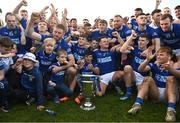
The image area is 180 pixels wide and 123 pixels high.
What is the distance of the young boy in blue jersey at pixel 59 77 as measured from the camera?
266 inches

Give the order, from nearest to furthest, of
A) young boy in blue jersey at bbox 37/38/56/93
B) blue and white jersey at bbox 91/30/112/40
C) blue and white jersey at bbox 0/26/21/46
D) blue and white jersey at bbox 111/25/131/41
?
1. young boy in blue jersey at bbox 37/38/56/93
2. blue and white jersey at bbox 0/26/21/46
3. blue and white jersey at bbox 111/25/131/41
4. blue and white jersey at bbox 91/30/112/40

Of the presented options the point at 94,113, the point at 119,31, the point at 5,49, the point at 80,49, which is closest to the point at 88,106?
A: the point at 94,113

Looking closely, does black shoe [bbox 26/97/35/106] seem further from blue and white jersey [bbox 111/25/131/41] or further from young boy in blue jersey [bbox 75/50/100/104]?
blue and white jersey [bbox 111/25/131/41]

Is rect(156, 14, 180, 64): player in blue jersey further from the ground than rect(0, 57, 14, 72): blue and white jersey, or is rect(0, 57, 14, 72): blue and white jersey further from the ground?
rect(156, 14, 180, 64): player in blue jersey

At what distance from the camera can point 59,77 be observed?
693cm

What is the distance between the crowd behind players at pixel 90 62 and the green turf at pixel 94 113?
0.56 feet

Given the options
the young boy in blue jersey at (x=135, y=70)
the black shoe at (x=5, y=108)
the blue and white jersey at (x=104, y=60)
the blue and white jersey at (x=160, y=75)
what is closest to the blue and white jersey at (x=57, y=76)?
the blue and white jersey at (x=104, y=60)

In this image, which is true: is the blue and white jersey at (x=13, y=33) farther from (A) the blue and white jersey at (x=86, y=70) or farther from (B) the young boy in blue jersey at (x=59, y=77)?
(A) the blue and white jersey at (x=86, y=70)

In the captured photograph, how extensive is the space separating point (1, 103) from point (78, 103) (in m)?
1.59

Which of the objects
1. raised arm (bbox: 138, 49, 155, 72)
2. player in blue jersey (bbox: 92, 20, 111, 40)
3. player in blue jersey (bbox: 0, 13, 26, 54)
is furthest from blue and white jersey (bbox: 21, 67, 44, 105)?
player in blue jersey (bbox: 92, 20, 111, 40)

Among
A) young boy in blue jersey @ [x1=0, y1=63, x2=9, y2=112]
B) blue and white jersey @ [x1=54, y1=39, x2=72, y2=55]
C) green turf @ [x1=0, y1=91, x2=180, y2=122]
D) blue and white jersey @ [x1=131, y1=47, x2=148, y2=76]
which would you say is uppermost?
blue and white jersey @ [x1=54, y1=39, x2=72, y2=55]

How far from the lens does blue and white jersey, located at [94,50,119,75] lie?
292 inches

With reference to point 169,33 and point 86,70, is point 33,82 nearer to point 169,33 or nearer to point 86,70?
point 86,70

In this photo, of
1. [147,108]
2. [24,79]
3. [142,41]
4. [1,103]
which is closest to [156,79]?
[147,108]
